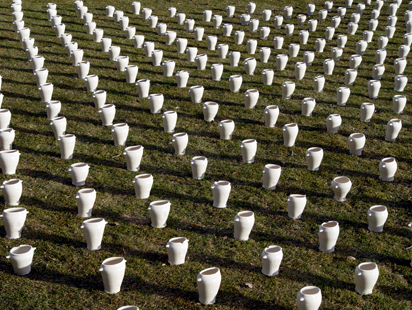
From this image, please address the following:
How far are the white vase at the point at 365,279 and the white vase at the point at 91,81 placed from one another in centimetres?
746

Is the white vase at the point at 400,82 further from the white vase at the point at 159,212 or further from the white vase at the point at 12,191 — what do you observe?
the white vase at the point at 12,191

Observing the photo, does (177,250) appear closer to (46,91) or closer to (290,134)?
(290,134)

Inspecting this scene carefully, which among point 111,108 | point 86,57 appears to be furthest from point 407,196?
point 86,57

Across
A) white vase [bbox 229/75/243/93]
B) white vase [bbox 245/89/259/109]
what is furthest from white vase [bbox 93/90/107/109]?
white vase [bbox 245/89/259/109]

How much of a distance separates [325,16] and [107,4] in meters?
7.36

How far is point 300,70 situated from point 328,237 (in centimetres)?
662

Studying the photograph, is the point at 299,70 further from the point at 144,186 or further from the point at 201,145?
the point at 144,186

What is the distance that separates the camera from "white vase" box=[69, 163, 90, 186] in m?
8.77

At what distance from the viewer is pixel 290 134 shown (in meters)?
10.2

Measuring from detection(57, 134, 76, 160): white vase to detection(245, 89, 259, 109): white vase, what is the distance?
386cm

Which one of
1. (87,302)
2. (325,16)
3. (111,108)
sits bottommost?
(87,302)

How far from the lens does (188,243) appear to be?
768 centimetres

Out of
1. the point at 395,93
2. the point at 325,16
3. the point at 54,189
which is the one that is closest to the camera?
the point at 54,189

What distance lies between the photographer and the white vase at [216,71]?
42.5ft
